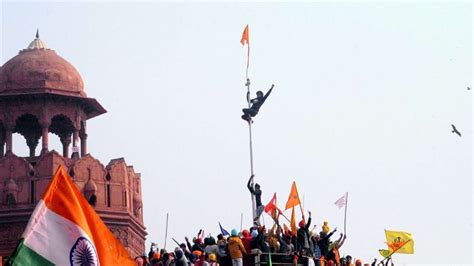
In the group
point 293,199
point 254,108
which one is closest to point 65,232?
point 293,199

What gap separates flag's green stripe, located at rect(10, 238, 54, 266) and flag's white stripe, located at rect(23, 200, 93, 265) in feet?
0.16

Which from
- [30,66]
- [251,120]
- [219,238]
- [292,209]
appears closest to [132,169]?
[30,66]

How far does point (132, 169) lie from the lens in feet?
110

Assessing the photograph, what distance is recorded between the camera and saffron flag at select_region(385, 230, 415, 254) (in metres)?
26.9

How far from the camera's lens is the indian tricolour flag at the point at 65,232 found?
51.4 ft

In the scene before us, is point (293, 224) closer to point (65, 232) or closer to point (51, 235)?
point (65, 232)

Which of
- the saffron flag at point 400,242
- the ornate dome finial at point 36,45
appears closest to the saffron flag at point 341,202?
the saffron flag at point 400,242

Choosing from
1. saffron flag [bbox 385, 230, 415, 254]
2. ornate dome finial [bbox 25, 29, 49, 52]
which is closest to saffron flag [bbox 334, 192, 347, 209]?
saffron flag [bbox 385, 230, 415, 254]

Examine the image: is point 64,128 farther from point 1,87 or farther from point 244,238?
point 244,238

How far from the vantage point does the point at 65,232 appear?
15.9 m

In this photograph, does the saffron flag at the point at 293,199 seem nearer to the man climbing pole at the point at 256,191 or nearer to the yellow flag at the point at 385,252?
the man climbing pole at the point at 256,191

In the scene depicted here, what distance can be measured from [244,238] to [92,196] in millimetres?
10891

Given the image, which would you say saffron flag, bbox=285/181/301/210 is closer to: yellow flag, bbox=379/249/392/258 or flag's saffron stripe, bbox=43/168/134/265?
yellow flag, bbox=379/249/392/258

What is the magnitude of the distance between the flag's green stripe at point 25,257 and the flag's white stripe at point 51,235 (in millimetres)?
50
